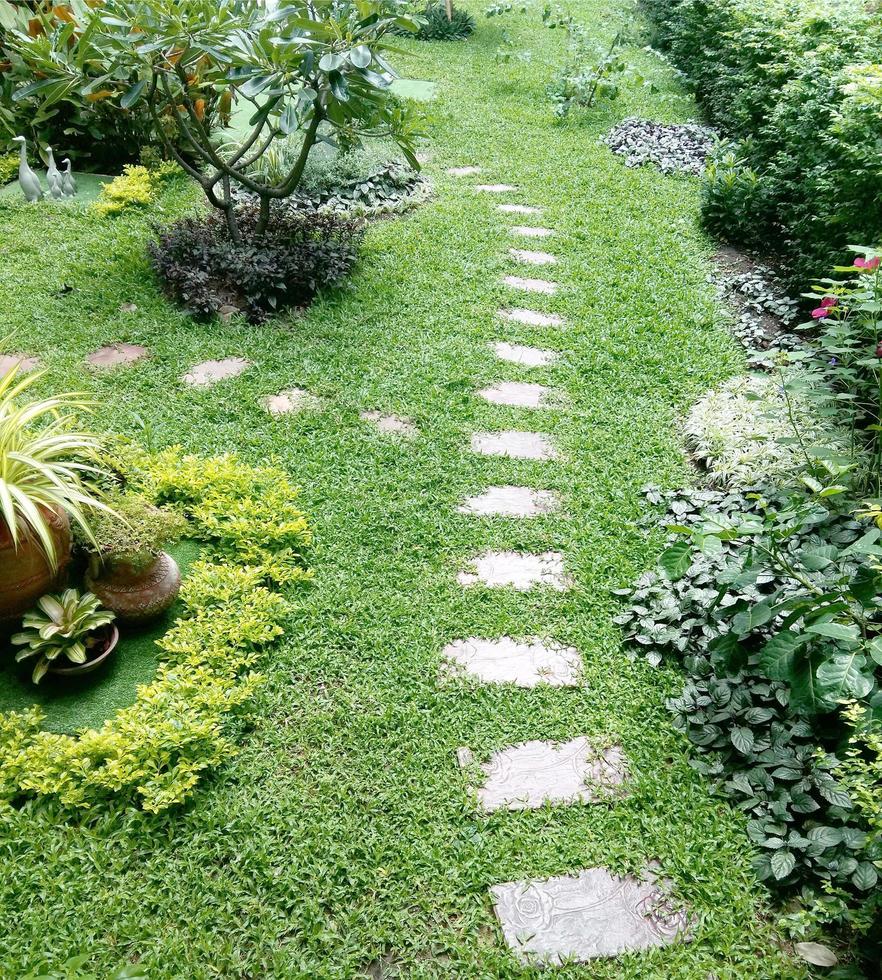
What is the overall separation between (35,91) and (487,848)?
4303 mm

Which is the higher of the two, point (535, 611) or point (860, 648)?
point (860, 648)

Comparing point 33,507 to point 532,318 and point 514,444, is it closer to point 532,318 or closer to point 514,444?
point 514,444

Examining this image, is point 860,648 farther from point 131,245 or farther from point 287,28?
point 131,245

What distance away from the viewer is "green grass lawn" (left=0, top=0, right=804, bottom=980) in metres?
1.90

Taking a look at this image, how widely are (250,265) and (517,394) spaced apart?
1.89 meters

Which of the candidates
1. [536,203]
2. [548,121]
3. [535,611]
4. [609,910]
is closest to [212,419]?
[535,611]

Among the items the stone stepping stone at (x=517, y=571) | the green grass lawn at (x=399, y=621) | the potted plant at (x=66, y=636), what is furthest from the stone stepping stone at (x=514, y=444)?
the potted plant at (x=66, y=636)

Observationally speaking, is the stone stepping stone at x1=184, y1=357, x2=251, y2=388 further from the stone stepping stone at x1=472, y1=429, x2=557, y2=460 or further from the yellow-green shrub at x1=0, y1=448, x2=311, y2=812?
the stone stepping stone at x1=472, y1=429, x2=557, y2=460

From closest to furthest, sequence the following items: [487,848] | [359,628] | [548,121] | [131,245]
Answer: [487,848] < [359,628] < [131,245] < [548,121]

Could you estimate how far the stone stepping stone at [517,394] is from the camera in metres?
3.86

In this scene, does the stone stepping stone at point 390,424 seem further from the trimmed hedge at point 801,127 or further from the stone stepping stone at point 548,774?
the trimmed hedge at point 801,127

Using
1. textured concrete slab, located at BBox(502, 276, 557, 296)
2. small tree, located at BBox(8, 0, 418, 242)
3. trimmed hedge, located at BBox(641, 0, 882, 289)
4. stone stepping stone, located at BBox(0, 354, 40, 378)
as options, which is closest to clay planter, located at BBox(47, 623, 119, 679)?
stone stepping stone, located at BBox(0, 354, 40, 378)

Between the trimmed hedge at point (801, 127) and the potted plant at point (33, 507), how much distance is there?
3.88 meters

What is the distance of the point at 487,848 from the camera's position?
2057 mm
